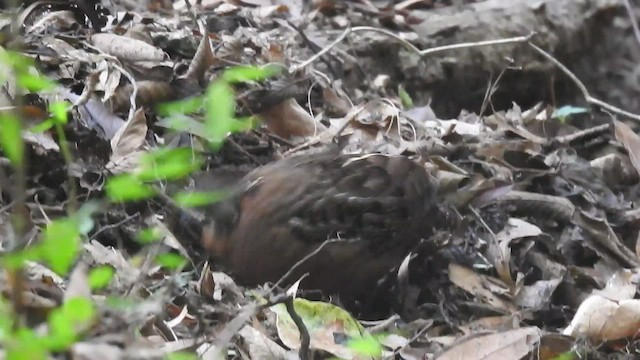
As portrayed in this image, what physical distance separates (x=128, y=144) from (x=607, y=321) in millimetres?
1185

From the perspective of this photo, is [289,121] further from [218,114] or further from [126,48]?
[218,114]

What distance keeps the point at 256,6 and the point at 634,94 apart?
1.76 m

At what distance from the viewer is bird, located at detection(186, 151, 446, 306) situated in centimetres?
191

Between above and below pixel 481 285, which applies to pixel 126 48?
above

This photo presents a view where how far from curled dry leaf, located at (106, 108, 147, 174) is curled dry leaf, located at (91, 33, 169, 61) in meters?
0.36

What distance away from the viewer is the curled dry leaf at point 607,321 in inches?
73.8

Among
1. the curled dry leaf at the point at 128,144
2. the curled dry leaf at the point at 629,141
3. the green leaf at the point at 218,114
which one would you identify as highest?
the green leaf at the point at 218,114

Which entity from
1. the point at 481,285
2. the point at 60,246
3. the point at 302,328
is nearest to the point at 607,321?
the point at 481,285

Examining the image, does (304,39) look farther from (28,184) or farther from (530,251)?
(28,184)

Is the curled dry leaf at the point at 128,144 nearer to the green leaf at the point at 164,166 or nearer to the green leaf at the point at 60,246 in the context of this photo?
the green leaf at the point at 164,166

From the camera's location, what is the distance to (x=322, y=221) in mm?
1958

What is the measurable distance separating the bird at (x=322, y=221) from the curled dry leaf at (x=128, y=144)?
0.19 metres

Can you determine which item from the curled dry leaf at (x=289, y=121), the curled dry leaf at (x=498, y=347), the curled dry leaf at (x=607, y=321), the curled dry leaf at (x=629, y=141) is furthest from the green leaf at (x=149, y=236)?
the curled dry leaf at (x=629, y=141)

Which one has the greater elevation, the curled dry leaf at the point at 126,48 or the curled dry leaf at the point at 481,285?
the curled dry leaf at the point at 126,48
